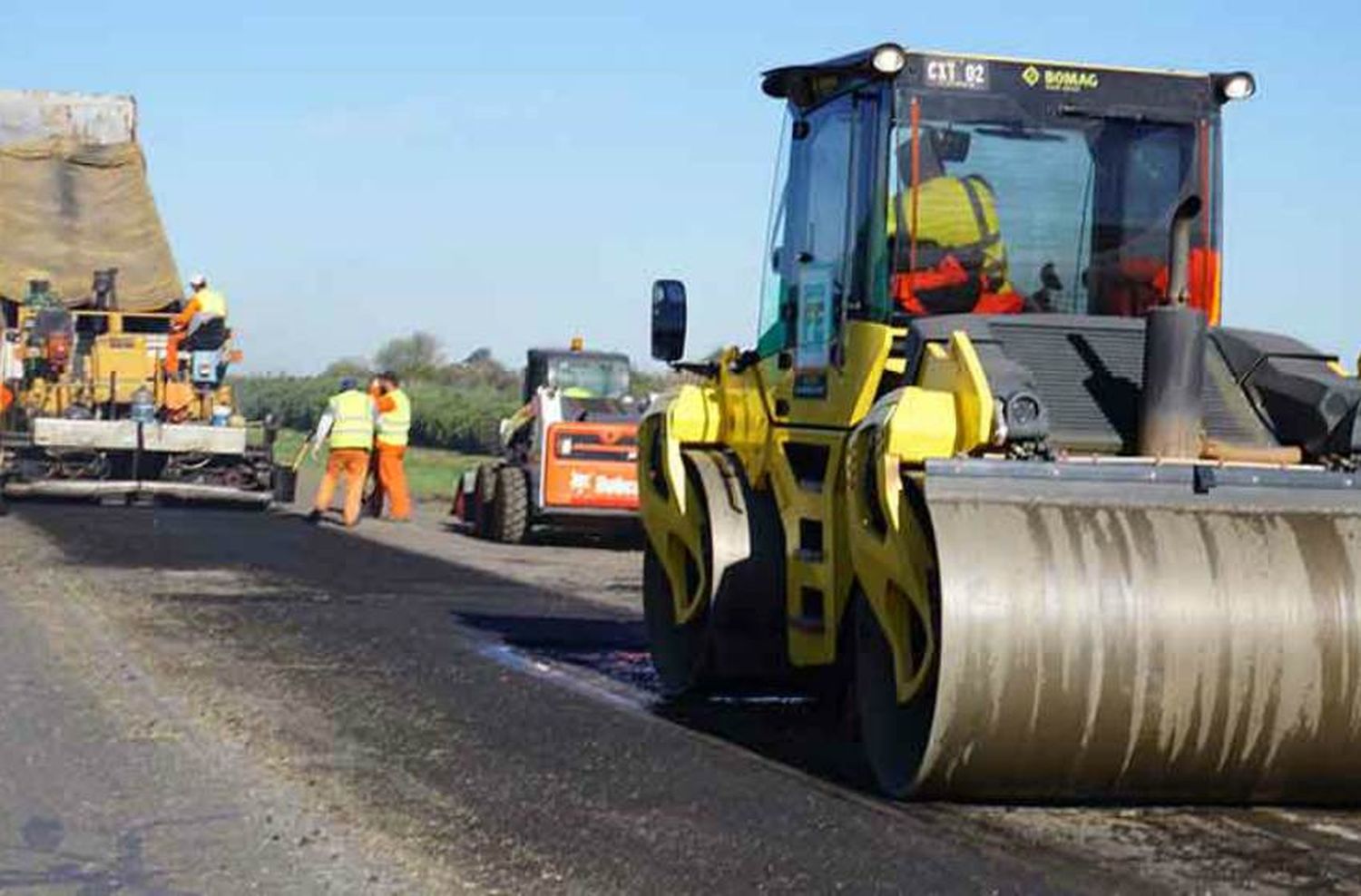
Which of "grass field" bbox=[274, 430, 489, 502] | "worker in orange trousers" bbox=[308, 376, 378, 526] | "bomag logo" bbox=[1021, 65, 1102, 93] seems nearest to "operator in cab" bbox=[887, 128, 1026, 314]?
"bomag logo" bbox=[1021, 65, 1102, 93]

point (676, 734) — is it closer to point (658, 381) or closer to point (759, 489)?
point (759, 489)

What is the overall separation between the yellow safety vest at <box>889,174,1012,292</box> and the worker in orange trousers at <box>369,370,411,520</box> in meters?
15.5

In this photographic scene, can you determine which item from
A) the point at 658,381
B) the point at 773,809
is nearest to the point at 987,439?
the point at 773,809

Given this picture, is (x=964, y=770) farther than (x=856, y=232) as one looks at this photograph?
No

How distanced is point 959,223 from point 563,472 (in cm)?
1290

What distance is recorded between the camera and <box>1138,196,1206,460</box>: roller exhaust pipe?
7.87 m

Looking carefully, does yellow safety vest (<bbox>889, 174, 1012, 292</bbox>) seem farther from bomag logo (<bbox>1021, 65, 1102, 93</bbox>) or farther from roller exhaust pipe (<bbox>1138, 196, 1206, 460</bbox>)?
roller exhaust pipe (<bbox>1138, 196, 1206, 460</bbox>)

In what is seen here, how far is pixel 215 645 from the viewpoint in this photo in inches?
463

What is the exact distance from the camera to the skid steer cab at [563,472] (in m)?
21.7

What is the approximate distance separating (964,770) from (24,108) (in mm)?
20728

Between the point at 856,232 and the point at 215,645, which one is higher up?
the point at 856,232

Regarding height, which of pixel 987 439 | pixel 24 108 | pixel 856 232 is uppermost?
pixel 24 108

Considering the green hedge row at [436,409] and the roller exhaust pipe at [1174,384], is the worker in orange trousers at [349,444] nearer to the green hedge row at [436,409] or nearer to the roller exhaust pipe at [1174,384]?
the roller exhaust pipe at [1174,384]

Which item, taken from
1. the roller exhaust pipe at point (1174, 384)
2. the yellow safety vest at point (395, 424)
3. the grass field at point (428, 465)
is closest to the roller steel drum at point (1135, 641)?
the roller exhaust pipe at point (1174, 384)
